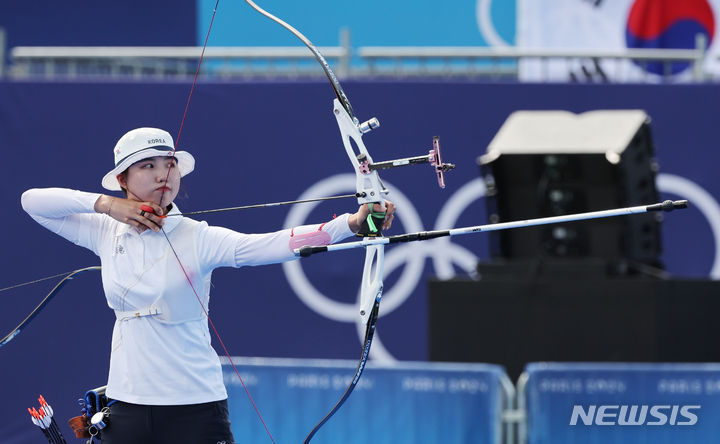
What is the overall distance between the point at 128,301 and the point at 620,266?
10.3ft

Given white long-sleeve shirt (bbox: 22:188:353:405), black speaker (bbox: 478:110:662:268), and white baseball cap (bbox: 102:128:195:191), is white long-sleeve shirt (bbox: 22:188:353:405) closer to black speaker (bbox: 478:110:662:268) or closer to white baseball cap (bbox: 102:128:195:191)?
white baseball cap (bbox: 102:128:195:191)

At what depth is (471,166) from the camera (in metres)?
6.42

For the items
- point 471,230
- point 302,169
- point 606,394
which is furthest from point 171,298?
point 302,169

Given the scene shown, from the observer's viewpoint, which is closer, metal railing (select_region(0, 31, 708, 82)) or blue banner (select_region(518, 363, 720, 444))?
blue banner (select_region(518, 363, 720, 444))

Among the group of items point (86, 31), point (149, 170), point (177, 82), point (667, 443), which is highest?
point (86, 31)

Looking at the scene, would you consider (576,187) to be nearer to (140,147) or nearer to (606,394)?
(606,394)

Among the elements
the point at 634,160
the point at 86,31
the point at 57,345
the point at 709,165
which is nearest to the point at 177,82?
the point at 86,31

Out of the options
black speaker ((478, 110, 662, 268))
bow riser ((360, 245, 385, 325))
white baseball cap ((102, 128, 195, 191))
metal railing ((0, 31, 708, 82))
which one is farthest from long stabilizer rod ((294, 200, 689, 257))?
metal railing ((0, 31, 708, 82))

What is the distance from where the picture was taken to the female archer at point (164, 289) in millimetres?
3000

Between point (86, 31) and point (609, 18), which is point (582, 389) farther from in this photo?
point (86, 31)

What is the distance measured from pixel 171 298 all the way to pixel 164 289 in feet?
0.11

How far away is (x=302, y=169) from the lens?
21.2 ft

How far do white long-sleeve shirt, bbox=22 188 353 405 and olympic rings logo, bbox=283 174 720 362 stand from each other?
329 centimetres

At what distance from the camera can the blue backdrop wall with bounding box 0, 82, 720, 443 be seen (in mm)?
6379
